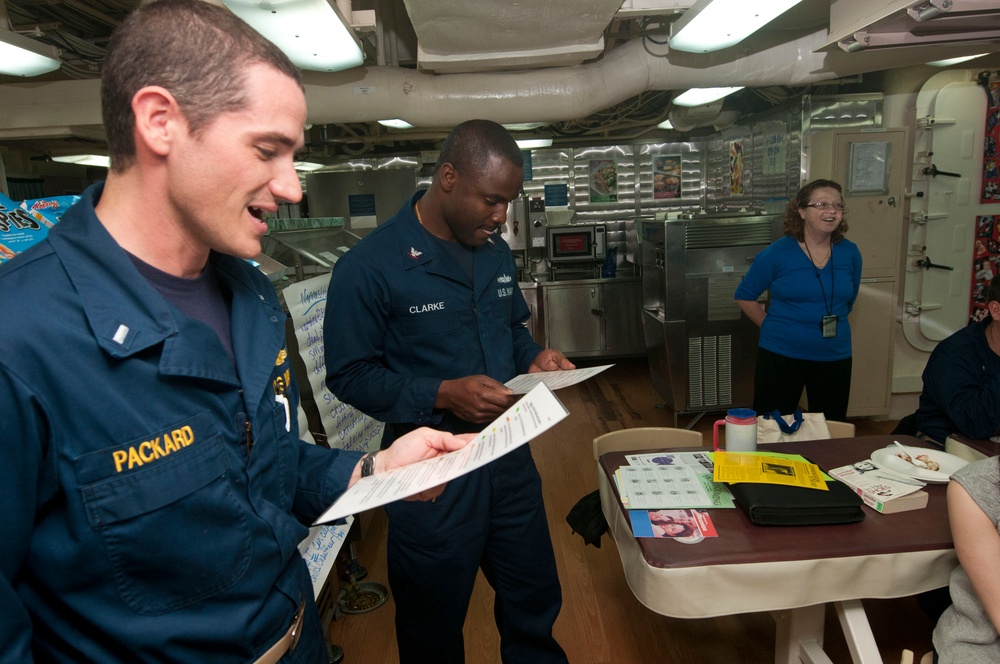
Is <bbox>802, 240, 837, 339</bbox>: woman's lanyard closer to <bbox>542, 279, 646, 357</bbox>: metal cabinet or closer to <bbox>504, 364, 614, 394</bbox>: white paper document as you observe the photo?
<bbox>504, 364, 614, 394</bbox>: white paper document

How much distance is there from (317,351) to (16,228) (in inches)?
56.8

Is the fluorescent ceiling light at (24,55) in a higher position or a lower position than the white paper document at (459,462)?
higher

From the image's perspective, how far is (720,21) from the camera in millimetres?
2588

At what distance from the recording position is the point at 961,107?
4.18m

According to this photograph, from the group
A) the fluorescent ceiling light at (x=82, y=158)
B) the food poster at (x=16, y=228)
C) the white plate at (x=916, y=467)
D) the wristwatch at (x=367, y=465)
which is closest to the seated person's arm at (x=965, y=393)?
the white plate at (x=916, y=467)

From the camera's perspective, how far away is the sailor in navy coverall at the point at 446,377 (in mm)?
1712

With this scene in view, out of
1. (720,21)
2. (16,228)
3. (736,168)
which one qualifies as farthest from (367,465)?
(736,168)

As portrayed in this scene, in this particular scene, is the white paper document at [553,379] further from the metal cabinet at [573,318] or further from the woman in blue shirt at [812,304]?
the metal cabinet at [573,318]

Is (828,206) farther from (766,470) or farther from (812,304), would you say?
(766,470)

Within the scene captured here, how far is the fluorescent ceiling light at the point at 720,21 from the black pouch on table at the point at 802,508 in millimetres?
1844

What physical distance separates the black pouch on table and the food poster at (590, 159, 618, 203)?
19.6ft

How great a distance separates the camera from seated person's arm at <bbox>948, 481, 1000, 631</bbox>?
142 cm

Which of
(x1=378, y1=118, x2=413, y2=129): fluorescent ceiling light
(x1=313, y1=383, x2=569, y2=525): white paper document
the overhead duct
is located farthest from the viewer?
(x1=378, y1=118, x2=413, y2=129): fluorescent ceiling light

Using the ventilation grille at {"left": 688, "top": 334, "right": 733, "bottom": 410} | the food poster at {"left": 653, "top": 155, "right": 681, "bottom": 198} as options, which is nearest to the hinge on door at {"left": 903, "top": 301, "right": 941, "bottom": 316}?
the ventilation grille at {"left": 688, "top": 334, "right": 733, "bottom": 410}
